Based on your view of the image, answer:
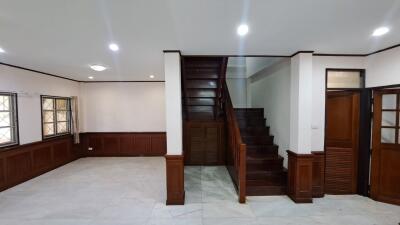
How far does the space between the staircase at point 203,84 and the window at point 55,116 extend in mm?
3732

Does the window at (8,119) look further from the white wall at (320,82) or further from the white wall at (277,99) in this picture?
the white wall at (320,82)

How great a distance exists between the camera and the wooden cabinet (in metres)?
5.57

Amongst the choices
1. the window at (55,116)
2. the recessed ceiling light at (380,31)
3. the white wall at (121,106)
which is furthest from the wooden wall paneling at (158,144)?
the recessed ceiling light at (380,31)

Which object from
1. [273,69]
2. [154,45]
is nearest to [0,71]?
[154,45]

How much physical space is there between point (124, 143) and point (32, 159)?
245cm

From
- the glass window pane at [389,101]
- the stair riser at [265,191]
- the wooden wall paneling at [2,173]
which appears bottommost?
the stair riser at [265,191]

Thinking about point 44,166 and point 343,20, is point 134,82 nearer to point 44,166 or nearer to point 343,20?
point 44,166

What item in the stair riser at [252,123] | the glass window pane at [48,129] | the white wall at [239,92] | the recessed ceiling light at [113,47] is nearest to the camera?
the recessed ceiling light at [113,47]

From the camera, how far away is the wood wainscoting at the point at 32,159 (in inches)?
160

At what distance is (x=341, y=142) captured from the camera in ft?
11.9

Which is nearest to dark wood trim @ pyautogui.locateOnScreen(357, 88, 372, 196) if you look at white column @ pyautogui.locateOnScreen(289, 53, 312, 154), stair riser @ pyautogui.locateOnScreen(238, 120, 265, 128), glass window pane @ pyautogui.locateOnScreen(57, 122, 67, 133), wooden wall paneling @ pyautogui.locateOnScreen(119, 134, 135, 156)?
white column @ pyautogui.locateOnScreen(289, 53, 312, 154)

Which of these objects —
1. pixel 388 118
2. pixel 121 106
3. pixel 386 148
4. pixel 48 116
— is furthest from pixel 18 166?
pixel 388 118

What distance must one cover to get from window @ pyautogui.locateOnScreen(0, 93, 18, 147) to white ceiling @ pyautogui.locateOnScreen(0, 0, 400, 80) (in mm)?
1089

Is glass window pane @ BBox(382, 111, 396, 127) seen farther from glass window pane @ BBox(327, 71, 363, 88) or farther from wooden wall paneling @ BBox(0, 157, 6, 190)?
wooden wall paneling @ BBox(0, 157, 6, 190)
